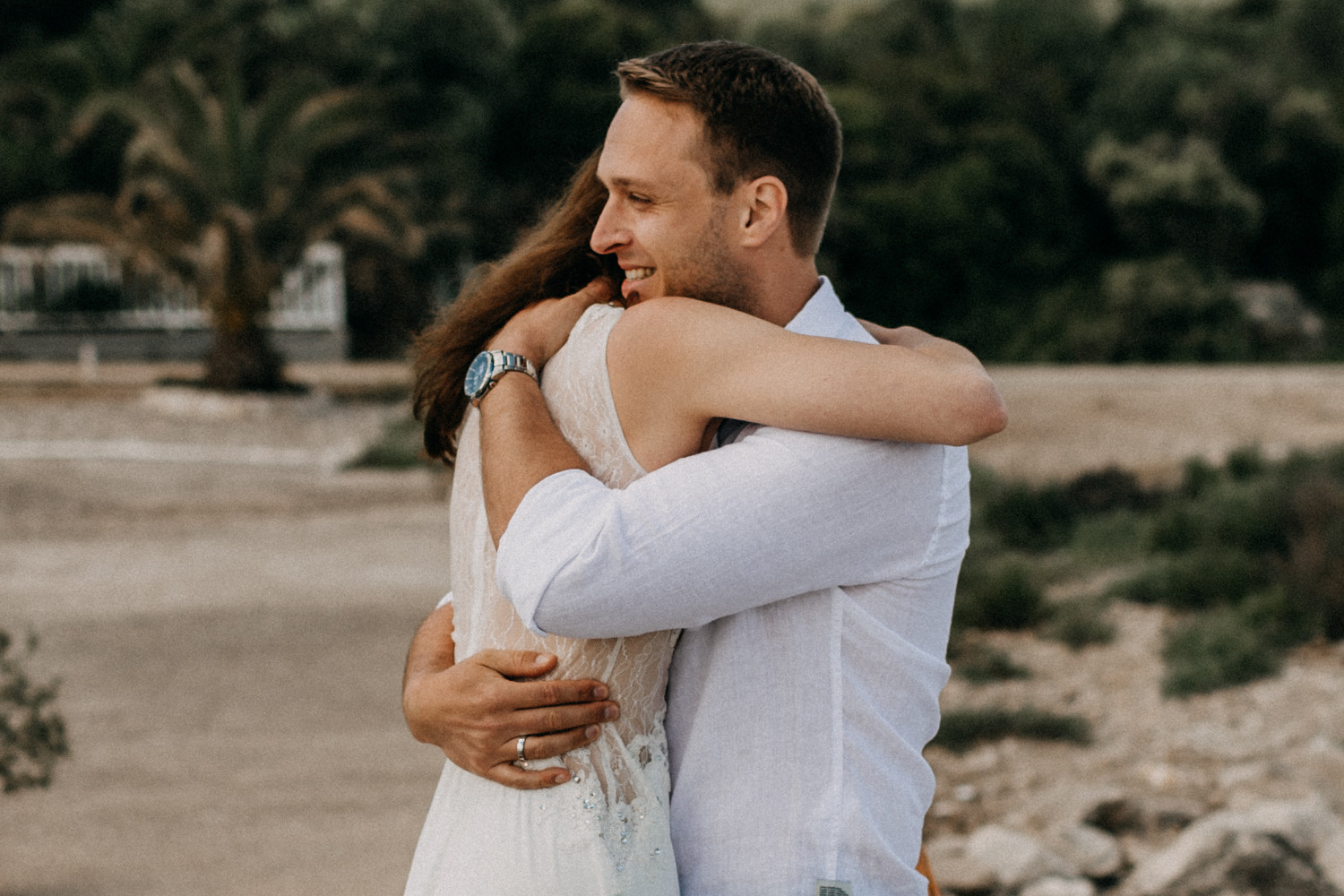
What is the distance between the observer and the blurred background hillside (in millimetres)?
23094

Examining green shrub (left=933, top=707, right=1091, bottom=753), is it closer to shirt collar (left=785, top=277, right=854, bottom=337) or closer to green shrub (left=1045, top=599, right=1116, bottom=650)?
green shrub (left=1045, top=599, right=1116, bottom=650)

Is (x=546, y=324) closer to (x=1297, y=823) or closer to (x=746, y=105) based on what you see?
(x=746, y=105)

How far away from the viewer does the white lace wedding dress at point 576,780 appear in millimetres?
1323

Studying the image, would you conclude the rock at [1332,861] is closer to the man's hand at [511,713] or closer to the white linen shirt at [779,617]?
the white linen shirt at [779,617]

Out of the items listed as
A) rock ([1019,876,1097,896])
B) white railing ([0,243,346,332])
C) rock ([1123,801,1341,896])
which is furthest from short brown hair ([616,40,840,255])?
white railing ([0,243,346,332])

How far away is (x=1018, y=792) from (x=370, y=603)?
161 inches

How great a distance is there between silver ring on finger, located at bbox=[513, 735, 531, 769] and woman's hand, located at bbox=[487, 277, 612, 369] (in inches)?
16.5

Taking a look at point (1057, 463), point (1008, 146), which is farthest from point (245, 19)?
point (1057, 463)

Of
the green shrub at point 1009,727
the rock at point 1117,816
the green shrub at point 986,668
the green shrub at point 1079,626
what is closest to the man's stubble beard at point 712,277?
the rock at point 1117,816

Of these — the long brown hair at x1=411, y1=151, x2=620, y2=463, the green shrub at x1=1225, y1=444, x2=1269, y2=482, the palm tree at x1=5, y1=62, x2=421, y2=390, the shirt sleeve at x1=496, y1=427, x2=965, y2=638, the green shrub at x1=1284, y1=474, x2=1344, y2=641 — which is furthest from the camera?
the palm tree at x1=5, y1=62, x2=421, y2=390

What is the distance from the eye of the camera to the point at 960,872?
425 cm

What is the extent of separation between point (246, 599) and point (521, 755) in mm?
7065

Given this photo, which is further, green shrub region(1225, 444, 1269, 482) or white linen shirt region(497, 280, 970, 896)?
green shrub region(1225, 444, 1269, 482)

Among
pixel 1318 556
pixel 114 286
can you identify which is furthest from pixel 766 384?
pixel 114 286
